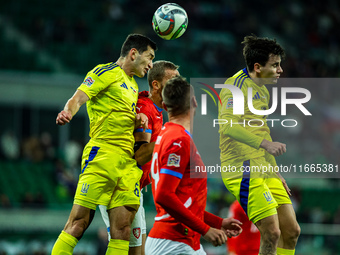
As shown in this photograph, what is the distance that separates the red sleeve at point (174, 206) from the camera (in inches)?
161

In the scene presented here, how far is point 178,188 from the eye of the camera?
172 inches

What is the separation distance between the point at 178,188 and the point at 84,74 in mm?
15247

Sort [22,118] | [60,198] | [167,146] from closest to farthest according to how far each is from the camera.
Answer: [167,146] < [60,198] < [22,118]

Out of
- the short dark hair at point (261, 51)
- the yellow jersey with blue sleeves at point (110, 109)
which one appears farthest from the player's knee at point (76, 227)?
the short dark hair at point (261, 51)

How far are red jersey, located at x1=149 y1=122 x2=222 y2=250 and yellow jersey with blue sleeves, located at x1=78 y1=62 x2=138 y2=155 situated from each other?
1662mm

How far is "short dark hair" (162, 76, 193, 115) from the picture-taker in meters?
4.43

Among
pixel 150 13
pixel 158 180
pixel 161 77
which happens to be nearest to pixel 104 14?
pixel 150 13

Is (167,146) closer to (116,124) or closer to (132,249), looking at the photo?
(116,124)

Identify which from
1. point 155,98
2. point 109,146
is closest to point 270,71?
point 155,98

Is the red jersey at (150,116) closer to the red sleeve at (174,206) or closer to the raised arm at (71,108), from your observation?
the raised arm at (71,108)

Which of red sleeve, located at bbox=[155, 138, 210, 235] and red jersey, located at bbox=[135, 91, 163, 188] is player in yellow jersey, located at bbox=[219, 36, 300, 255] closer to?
red jersey, located at bbox=[135, 91, 163, 188]

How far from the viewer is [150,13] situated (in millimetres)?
22734

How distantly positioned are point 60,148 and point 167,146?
15.3m

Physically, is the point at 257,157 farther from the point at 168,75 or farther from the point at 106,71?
the point at 106,71
